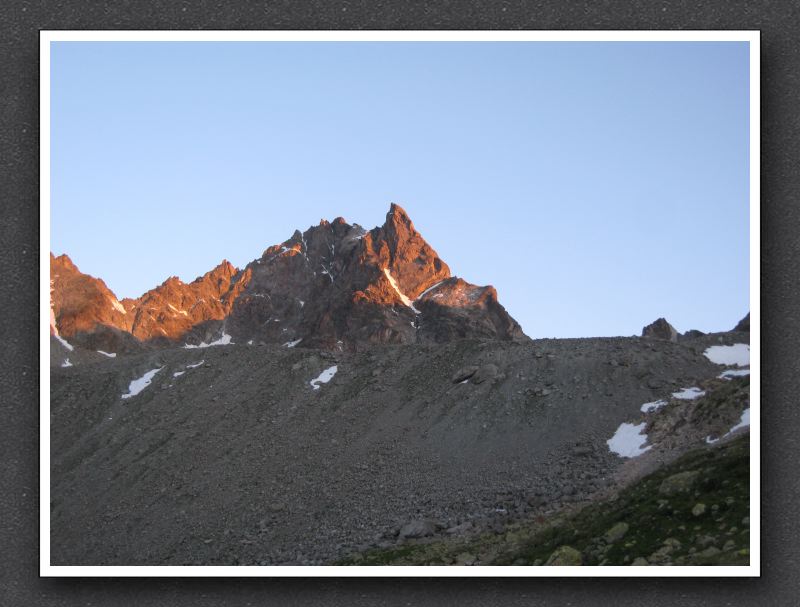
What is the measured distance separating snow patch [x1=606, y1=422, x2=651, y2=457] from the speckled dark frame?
5561 mm

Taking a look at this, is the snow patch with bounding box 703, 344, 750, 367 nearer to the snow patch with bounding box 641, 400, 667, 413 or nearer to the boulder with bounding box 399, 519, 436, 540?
the snow patch with bounding box 641, 400, 667, 413

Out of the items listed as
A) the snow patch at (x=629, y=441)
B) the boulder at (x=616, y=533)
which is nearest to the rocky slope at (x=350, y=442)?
the snow patch at (x=629, y=441)

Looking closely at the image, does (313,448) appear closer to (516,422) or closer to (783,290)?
A: (516,422)

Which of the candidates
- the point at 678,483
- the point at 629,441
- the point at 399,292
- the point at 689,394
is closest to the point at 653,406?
the point at 689,394

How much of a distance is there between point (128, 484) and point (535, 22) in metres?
13.1

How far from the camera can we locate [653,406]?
1819cm

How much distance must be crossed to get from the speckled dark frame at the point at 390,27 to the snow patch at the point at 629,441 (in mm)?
5561

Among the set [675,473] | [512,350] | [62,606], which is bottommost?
[62,606]

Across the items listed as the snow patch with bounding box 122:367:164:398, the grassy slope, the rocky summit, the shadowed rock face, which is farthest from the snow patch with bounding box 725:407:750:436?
the shadowed rock face

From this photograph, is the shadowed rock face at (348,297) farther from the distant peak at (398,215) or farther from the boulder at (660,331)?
the boulder at (660,331)

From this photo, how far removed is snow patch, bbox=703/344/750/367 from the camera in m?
11.9

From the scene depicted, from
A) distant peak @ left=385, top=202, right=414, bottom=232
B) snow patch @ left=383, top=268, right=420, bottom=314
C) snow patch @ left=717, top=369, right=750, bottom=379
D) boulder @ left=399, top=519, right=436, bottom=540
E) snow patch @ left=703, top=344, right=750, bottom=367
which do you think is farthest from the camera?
snow patch @ left=383, top=268, right=420, bottom=314

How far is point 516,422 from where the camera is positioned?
1919 centimetres

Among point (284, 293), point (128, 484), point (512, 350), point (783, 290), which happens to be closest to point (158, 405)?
point (128, 484)
